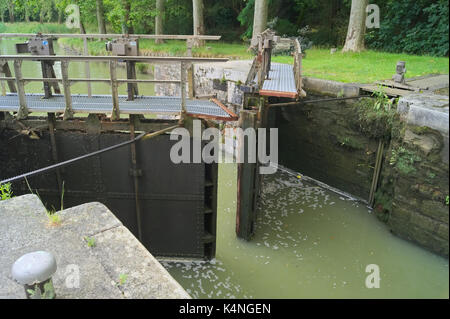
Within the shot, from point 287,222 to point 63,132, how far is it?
4.43m

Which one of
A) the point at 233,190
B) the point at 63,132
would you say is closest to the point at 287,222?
the point at 233,190

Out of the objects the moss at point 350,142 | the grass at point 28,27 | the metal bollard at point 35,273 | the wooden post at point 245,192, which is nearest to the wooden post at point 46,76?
the wooden post at point 245,192

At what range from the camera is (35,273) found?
2.63m

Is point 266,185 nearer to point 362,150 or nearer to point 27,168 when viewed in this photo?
point 362,150

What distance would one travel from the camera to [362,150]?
27.0ft

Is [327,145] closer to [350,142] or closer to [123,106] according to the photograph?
[350,142]

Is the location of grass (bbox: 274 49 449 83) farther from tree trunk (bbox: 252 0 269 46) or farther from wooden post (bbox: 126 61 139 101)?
wooden post (bbox: 126 61 139 101)

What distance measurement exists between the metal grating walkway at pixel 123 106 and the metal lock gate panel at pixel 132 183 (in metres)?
0.44

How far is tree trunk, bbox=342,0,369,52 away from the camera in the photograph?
13.3 metres

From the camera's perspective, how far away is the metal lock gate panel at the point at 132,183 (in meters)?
5.90

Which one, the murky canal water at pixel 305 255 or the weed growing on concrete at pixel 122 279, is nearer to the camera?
the murky canal water at pixel 305 255

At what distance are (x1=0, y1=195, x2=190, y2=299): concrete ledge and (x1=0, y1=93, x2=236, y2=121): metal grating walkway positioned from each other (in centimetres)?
171

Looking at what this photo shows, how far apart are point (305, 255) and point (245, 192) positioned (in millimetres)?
2165

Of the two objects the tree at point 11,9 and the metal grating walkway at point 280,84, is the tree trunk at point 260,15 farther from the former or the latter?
the tree at point 11,9
